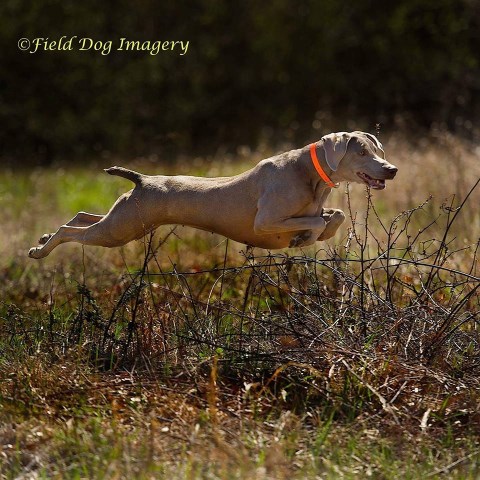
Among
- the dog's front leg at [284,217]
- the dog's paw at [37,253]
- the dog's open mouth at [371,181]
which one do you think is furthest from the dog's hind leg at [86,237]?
the dog's open mouth at [371,181]

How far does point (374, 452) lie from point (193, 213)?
5.91 feet

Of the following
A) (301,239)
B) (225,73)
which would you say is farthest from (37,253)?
(225,73)

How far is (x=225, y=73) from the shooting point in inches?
652

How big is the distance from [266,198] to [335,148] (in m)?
0.46

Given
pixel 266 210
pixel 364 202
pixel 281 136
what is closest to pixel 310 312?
pixel 266 210

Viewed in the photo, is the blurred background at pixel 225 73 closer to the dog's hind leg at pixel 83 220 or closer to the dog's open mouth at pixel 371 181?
the dog's hind leg at pixel 83 220

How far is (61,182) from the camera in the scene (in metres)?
13.4

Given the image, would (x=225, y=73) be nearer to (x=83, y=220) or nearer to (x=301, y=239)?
(x=83, y=220)

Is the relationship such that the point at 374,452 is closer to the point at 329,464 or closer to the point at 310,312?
the point at 329,464

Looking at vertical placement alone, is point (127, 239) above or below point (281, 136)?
below

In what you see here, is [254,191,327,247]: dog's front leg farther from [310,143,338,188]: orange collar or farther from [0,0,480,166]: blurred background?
[0,0,480,166]: blurred background

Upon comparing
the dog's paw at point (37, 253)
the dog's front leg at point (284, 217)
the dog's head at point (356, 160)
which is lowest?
the dog's paw at point (37, 253)

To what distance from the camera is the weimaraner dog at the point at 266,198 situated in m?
5.28

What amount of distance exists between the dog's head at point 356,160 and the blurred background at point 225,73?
9.62 m
